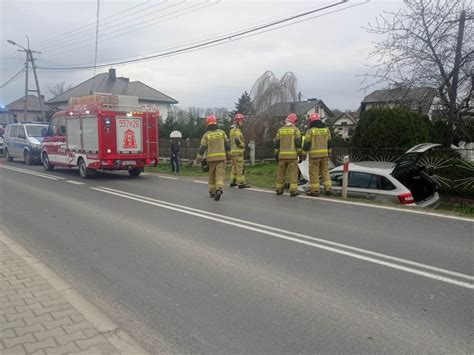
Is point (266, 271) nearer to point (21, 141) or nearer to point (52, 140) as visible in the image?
point (52, 140)

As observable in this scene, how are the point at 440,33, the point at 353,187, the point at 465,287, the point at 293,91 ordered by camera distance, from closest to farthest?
the point at 465,287 < the point at 353,187 < the point at 440,33 < the point at 293,91

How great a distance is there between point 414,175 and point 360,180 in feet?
3.68

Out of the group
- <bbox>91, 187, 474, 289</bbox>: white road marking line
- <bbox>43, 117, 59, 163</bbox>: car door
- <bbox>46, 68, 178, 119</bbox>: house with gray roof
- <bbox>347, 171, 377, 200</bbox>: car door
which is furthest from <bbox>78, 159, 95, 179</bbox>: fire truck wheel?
<bbox>46, 68, 178, 119</bbox>: house with gray roof

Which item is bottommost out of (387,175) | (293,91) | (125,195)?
(125,195)

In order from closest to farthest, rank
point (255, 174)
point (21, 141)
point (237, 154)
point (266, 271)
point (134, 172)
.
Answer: point (266, 271) → point (237, 154) → point (134, 172) → point (255, 174) → point (21, 141)

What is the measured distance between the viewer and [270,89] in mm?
28406

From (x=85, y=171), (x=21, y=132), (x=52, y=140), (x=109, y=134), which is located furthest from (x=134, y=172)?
(x=21, y=132)

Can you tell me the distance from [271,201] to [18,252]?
5.35m

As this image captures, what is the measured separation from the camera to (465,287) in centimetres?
415

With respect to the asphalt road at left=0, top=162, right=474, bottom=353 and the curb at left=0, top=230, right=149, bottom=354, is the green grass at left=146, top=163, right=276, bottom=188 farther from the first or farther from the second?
the curb at left=0, top=230, right=149, bottom=354

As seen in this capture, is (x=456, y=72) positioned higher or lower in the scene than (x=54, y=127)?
higher

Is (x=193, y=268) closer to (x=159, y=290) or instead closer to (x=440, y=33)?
(x=159, y=290)

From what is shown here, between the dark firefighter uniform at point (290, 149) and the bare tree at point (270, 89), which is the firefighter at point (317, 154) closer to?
the dark firefighter uniform at point (290, 149)

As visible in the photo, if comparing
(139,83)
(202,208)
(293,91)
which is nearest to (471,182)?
(202,208)
